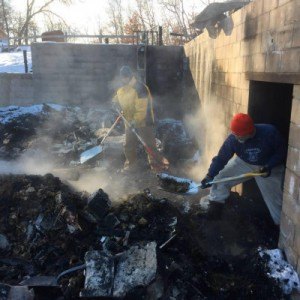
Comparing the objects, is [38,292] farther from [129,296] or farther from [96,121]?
[96,121]

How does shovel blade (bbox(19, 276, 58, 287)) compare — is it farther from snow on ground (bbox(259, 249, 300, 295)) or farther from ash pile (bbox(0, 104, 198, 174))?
ash pile (bbox(0, 104, 198, 174))

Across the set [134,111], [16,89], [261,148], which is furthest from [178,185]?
[16,89]

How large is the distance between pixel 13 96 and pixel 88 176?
6700mm

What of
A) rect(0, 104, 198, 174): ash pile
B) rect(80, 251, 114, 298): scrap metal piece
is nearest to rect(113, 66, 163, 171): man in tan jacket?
rect(0, 104, 198, 174): ash pile

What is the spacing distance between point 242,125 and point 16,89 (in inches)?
398

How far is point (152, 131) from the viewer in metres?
7.90

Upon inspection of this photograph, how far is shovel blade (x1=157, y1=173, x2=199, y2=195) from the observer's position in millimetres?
5055

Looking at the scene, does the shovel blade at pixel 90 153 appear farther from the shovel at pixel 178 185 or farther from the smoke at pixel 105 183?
the shovel at pixel 178 185

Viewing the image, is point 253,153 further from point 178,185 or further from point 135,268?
point 135,268

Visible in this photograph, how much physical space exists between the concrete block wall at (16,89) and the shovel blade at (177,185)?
27.6 ft

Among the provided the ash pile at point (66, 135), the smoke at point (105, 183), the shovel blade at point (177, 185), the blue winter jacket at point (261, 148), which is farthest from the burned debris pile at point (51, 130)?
the blue winter jacket at point (261, 148)

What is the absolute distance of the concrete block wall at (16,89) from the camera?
39.6 ft

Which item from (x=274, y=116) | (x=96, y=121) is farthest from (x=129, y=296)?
(x=96, y=121)

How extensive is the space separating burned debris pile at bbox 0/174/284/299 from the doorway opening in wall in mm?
524
